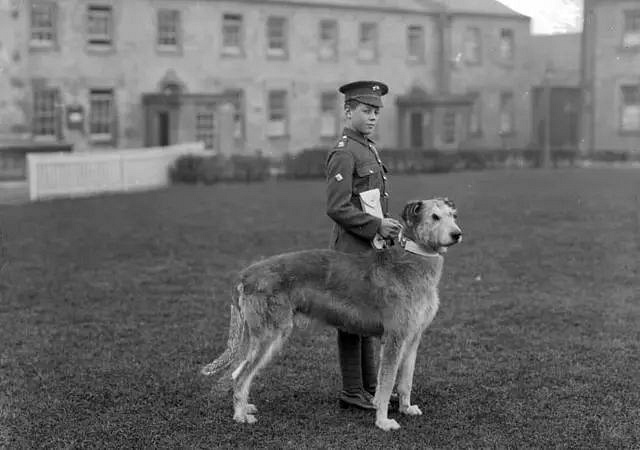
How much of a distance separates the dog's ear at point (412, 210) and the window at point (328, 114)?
34.9 metres

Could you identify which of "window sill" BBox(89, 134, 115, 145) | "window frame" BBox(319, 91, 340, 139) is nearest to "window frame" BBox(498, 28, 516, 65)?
"window frame" BBox(319, 91, 340, 139)

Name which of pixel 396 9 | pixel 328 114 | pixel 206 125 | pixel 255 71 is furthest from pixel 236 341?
pixel 396 9

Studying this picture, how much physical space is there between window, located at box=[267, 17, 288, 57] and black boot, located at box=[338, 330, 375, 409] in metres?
33.5

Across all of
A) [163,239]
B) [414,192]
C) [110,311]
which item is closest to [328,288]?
[110,311]

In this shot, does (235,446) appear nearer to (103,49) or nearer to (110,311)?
(110,311)

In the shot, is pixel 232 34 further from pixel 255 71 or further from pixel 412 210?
pixel 412 210

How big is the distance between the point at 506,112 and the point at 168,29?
18.8 metres

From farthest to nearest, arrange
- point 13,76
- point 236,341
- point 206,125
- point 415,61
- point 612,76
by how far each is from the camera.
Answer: point 415,61 < point 612,76 < point 206,125 < point 13,76 < point 236,341

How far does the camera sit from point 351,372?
6793mm

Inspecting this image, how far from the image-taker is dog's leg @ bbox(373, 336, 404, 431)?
6.25 m

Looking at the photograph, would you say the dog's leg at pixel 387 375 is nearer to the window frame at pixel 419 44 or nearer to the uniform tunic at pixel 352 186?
the uniform tunic at pixel 352 186

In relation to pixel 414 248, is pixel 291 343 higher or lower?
lower

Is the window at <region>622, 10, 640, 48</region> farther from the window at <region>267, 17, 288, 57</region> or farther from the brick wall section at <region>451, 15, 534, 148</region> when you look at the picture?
the window at <region>267, 17, 288, 57</region>

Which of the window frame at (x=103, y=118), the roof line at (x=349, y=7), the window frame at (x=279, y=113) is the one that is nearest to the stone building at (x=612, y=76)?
the roof line at (x=349, y=7)
